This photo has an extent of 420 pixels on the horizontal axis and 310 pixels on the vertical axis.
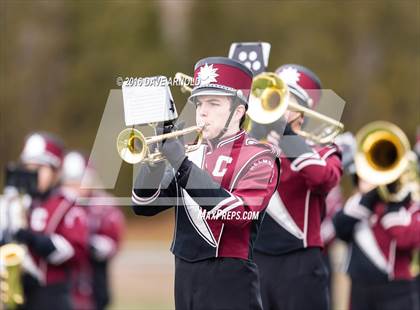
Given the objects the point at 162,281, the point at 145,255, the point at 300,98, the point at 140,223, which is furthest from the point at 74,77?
the point at 300,98

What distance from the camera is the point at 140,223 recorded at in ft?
92.3

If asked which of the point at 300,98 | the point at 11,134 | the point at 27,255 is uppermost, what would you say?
the point at 300,98

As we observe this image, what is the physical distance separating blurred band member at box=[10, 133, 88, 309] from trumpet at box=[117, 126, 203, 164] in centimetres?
335

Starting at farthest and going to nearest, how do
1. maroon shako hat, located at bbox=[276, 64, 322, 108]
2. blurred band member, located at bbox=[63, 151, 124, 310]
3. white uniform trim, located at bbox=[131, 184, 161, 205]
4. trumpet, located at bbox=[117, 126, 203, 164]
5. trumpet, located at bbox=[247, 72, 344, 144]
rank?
blurred band member, located at bbox=[63, 151, 124, 310]
maroon shako hat, located at bbox=[276, 64, 322, 108]
trumpet, located at bbox=[247, 72, 344, 144]
white uniform trim, located at bbox=[131, 184, 161, 205]
trumpet, located at bbox=[117, 126, 203, 164]

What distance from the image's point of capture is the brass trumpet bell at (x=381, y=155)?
7.60 meters

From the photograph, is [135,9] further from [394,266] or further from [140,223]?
[394,266]

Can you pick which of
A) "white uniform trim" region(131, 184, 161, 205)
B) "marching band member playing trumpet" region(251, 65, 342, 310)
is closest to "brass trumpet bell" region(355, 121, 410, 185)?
"marching band member playing trumpet" region(251, 65, 342, 310)

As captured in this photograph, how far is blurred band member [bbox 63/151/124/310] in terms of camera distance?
11.3 meters

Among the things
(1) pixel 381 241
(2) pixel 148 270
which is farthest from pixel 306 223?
(2) pixel 148 270

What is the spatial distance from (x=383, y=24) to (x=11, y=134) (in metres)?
9.83

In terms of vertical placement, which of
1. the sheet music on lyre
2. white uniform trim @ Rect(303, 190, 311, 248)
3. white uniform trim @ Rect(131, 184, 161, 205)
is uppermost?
the sheet music on lyre

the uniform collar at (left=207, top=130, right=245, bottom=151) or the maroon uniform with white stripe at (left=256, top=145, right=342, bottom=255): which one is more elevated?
the uniform collar at (left=207, top=130, right=245, bottom=151)

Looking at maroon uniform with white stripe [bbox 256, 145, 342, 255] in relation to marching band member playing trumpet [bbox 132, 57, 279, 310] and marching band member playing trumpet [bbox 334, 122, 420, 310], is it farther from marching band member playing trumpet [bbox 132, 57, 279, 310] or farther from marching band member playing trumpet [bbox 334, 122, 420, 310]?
marching band member playing trumpet [bbox 334, 122, 420, 310]

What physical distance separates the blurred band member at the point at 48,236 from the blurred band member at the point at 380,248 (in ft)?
7.05
